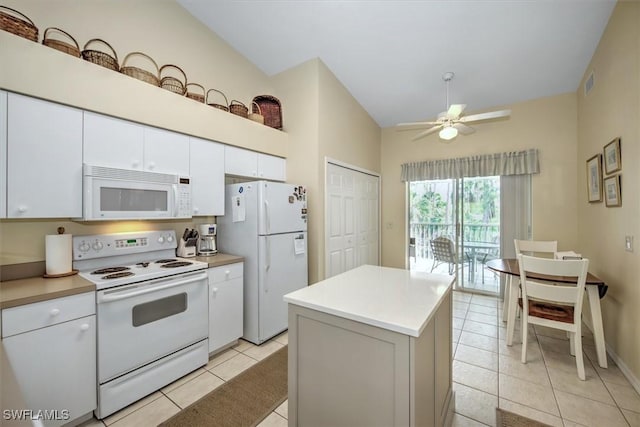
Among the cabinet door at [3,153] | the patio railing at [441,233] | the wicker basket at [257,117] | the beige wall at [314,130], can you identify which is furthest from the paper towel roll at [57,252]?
the patio railing at [441,233]

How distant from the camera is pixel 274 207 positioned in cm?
278

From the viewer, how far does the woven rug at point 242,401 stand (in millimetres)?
1731

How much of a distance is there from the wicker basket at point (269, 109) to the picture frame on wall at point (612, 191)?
11.5 ft

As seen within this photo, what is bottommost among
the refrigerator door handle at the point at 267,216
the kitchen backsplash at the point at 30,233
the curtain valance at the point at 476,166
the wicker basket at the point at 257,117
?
the kitchen backsplash at the point at 30,233

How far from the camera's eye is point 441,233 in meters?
4.69

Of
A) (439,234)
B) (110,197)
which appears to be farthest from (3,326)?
(439,234)

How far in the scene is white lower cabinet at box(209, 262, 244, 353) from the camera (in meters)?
2.41

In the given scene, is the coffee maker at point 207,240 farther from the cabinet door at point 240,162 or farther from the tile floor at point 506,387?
the tile floor at point 506,387

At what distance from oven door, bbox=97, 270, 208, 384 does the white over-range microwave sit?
61 cm

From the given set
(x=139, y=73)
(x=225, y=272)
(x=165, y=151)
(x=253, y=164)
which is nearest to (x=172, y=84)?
(x=139, y=73)

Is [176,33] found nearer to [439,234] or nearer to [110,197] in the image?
[110,197]

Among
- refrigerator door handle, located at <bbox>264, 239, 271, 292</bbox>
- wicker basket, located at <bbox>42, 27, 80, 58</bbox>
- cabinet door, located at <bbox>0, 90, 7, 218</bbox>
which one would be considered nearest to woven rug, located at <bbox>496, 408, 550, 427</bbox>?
refrigerator door handle, located at <bbox>264, 239, 271, 292</bbox>

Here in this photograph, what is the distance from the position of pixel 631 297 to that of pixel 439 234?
2657 millimetres

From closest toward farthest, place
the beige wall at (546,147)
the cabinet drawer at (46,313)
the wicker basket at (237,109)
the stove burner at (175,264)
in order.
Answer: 1. the cabinet drawer at (46,313)
2. the stove burner at (175,264)
3. the wicker basket at (237,109)
4. the beige wall at (546,147)
